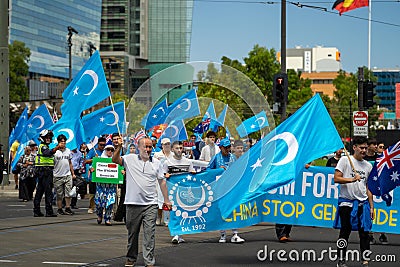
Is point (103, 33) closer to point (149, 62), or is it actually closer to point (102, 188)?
point (149, 62)

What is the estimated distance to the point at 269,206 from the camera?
1485 cm

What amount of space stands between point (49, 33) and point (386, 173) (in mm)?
118144

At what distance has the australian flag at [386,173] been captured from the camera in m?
11.5

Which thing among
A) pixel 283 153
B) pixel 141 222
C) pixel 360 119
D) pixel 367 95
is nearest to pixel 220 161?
pixel 283 153

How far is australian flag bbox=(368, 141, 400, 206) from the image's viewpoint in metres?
11.5

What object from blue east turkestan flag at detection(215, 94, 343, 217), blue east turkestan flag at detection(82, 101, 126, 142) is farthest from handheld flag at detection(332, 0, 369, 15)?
blue east turkestan flag at detection(215, 94, 343, 217)

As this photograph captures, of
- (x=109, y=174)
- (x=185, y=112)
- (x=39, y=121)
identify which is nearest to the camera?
(x=185, y=112)

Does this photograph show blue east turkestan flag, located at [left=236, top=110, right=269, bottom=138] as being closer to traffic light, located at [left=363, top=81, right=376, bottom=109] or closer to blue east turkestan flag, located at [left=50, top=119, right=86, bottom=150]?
blue east turkestan flag, located at [left=50, top=119, right=86, bottom=150]

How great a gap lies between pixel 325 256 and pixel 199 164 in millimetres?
3657

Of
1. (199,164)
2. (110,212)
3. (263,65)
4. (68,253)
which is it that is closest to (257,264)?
(68,253)

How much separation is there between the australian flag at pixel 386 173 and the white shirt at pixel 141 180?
2943 mm

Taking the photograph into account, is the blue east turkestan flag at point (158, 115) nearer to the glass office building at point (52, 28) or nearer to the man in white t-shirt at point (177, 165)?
the man in white t-shirt at point (177, 165)

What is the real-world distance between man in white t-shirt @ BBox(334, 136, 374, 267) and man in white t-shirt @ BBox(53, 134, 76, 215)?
9.31m

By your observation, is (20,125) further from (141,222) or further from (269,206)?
(141,222)
